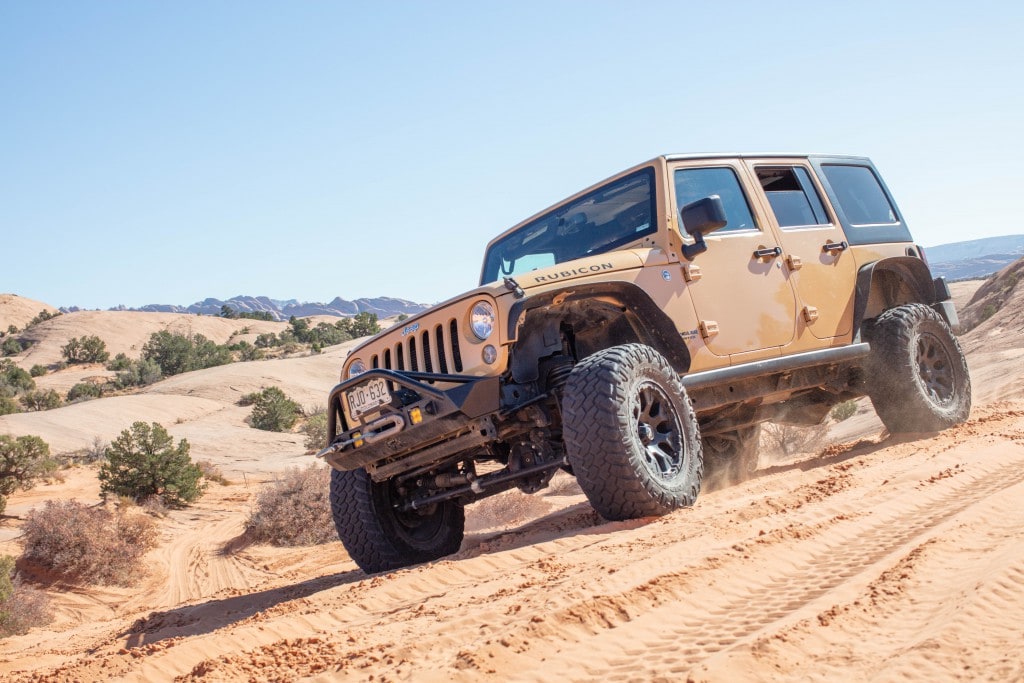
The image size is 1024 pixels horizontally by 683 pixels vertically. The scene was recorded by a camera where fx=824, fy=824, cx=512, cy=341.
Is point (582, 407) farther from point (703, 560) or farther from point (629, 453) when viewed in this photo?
point (703, 560)

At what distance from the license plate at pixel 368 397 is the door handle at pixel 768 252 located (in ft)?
9.23

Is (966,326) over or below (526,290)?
below

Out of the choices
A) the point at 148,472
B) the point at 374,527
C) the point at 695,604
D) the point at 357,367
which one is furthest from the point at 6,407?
the point at 695,604

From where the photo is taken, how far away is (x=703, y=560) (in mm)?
3324

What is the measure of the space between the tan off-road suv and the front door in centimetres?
1

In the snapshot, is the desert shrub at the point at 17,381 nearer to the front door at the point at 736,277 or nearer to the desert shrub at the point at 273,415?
the desert shrub at the point at 273,415

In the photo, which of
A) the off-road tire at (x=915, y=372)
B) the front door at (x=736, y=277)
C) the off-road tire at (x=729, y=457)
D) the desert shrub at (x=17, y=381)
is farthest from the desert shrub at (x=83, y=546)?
the desert shrub at (x=17, y=381)

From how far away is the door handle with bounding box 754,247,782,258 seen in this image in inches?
225

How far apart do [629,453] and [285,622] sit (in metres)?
1.81

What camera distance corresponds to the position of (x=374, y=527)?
205 inches

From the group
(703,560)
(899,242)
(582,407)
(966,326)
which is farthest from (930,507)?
(966,326)

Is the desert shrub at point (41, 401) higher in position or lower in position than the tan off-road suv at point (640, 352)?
higher

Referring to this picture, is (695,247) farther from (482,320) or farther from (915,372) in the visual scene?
(915,372)

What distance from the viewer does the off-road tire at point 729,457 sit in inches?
284
